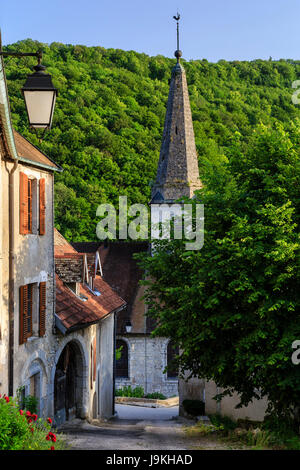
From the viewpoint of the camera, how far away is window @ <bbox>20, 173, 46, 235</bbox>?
13289 millimetres

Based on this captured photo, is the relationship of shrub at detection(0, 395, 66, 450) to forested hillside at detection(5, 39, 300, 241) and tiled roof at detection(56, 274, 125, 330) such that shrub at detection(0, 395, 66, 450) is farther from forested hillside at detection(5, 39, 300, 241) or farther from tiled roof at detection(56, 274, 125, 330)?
forested hillside at detection(5, 39, 300, 241)

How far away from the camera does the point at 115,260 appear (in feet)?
135

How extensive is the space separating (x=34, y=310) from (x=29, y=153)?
12.8 ft

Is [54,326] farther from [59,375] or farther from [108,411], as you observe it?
[108,411]


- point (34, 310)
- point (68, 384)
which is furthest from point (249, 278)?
point (68, 384)

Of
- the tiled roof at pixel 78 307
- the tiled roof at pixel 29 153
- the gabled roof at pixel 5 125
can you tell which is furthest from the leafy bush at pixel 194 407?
the gabled roof at pixel 5 125

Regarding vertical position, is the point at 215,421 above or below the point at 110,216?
below

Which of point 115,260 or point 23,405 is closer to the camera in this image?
point 23,405

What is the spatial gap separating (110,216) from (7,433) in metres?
45.3

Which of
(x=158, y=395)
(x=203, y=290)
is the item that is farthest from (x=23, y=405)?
(x=158, y=395)

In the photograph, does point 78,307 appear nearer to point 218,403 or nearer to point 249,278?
point 249,278

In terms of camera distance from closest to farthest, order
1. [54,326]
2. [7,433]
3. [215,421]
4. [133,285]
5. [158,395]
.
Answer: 1. [7,433]
2. [54,326]
3. [215,421]
4. [158,395]
5. [133,285]

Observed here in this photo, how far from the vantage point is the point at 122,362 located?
3772 cm
